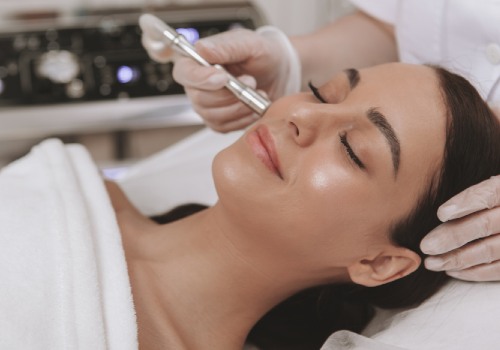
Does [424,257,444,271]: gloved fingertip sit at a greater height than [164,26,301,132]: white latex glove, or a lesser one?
lesser

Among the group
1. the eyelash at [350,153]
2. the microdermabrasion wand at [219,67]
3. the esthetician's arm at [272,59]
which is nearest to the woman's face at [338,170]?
the eyelash at [350,153]

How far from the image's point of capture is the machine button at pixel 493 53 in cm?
113

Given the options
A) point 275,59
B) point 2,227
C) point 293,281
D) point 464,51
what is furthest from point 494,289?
point 2,227

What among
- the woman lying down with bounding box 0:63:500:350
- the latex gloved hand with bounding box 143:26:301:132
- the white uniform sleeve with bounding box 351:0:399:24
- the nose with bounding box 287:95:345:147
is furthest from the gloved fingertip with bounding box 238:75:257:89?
the white uniform sleeve with bounding box 351:0:399:24

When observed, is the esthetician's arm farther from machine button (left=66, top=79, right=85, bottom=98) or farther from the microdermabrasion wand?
machine button (left=66, top=79, right=85, bottom=98)

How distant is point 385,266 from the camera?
103 centimetres

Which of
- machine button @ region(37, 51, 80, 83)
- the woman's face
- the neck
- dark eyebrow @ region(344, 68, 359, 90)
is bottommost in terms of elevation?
the neck

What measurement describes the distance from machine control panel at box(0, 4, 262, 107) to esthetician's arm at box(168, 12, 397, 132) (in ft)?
1.49

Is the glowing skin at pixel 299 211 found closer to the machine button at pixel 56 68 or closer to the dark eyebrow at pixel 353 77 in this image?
the dark eyebrow at pixel 353 77

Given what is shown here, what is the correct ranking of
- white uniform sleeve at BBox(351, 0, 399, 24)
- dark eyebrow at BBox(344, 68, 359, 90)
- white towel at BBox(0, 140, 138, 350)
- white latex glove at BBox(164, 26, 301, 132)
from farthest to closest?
white uniform sleeve at BBox(351, 0, 399, 24) → white latex glove at BBox(164, 26, 301, 132) → dark eyebrow at BBox(344, 68, 359, 90) → white towel at BBox(0, 140, 138, 350)

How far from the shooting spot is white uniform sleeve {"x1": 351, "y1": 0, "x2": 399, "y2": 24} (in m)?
1.38

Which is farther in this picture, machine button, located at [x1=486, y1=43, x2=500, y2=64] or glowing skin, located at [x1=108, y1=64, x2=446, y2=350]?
machine button, located at [x1=486, y1=43, x2=500, y2=64]

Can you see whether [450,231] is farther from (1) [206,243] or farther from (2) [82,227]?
(2) [82,227]

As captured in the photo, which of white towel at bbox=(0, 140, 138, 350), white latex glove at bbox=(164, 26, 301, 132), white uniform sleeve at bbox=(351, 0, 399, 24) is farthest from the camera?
white uniform sleeve at bbox=(351, 0, 399, 24)
